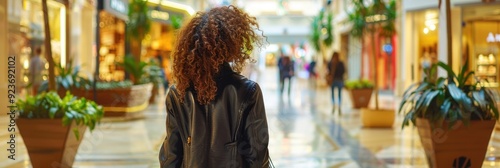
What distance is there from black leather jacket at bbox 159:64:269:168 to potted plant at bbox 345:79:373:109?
13266mm

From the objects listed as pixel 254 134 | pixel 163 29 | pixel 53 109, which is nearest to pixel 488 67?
pixel 53 109

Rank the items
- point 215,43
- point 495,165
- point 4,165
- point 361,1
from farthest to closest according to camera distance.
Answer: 1. point 361,1
2. point 495,165
3. point 4,165
4. point 215,43

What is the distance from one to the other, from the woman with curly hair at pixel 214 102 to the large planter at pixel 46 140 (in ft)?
10.9

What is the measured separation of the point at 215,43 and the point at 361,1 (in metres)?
10.4

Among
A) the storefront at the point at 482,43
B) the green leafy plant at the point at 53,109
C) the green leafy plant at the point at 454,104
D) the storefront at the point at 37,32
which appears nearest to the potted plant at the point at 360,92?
the storefront at the point at 482,43

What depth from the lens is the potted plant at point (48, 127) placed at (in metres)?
5.88

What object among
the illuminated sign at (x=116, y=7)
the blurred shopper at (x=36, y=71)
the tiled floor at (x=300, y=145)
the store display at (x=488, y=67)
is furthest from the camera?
the store display at (x=488, y=67)

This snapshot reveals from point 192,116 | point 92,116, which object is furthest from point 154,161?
point 192,116

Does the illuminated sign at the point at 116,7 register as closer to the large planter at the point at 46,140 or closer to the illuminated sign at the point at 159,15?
the large planter at the point at 46,140

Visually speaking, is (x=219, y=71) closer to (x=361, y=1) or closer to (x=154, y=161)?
(x=154, y=161)

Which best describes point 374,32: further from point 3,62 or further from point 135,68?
point 3,62

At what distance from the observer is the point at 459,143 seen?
594cm

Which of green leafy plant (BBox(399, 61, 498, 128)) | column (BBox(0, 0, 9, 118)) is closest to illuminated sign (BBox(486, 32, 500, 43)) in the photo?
green leafy plant (BBox(399, 61, 498, 128))

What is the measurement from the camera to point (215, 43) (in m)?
2.75
